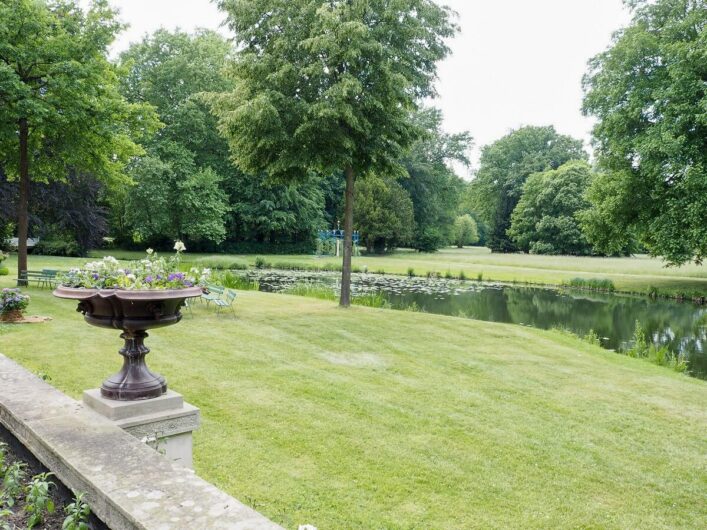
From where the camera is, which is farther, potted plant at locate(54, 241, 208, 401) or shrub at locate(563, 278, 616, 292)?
shrub at locate(563, 278, 616, 292)

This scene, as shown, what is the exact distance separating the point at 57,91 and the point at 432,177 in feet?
146

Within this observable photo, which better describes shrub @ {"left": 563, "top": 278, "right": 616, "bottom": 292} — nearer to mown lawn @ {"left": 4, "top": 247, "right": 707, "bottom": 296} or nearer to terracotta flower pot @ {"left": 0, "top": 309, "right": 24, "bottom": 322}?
mown lawn @ {"left": 4, "top": 247, "right": 707, "bottom": 296}

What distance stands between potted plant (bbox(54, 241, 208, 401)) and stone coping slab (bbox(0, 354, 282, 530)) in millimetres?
345

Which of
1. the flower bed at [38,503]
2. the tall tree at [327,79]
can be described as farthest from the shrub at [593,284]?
the flower bed at [38,503]

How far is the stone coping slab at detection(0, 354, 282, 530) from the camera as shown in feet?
7.31

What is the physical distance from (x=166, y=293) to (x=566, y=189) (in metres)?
51.4

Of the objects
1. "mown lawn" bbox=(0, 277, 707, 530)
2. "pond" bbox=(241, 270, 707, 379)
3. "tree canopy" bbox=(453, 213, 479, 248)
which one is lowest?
"pond" bbox=(241, 270, 707, 379)

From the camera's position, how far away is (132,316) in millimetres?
3637

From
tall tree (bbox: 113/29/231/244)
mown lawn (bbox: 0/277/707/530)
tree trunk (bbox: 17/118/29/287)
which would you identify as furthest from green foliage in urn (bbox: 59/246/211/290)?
tall tree (bbox: 113/29/231/244)

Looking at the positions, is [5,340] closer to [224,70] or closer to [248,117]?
[248,117]

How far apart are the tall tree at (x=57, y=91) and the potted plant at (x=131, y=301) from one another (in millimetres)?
11658

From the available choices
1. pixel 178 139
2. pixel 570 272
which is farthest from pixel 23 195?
pixel 570 272

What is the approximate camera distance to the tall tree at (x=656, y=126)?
20.6m

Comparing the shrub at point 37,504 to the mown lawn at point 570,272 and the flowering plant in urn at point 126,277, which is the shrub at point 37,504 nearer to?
the flowering plant in urn at point 126,277
